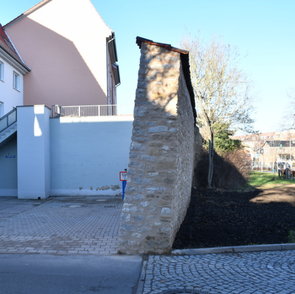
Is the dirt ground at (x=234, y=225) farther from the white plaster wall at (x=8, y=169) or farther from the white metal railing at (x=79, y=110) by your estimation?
the white plaster wall at (x=8, y=169)

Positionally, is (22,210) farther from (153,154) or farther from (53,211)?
(153,154)

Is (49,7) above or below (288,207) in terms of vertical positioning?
above

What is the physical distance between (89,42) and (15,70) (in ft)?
17.2

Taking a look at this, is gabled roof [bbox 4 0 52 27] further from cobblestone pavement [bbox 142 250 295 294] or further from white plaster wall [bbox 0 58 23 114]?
cobblestone pavement [bbox 142 250 295 294]

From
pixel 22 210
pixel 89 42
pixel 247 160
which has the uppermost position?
pixel 89 42

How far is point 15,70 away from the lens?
19.5 meters

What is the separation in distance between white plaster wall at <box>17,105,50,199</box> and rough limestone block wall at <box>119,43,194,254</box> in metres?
9.45

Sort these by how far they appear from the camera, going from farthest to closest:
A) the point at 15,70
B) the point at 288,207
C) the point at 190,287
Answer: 1. the point at 15,70
2. the point at 288,207
3. the point at 190,287

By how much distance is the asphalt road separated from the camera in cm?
397

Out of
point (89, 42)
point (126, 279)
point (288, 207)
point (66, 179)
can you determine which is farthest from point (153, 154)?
point (89, 42)

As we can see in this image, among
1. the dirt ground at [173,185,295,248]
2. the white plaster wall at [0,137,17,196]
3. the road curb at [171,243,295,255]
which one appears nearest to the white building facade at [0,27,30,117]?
the white plaster wall at [0,137,17,196]

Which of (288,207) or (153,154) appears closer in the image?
(153,154)

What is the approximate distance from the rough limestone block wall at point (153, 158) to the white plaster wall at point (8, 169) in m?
11.5

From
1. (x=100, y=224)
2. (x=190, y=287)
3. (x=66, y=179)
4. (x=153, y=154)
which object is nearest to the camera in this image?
(x=190, y=287)
